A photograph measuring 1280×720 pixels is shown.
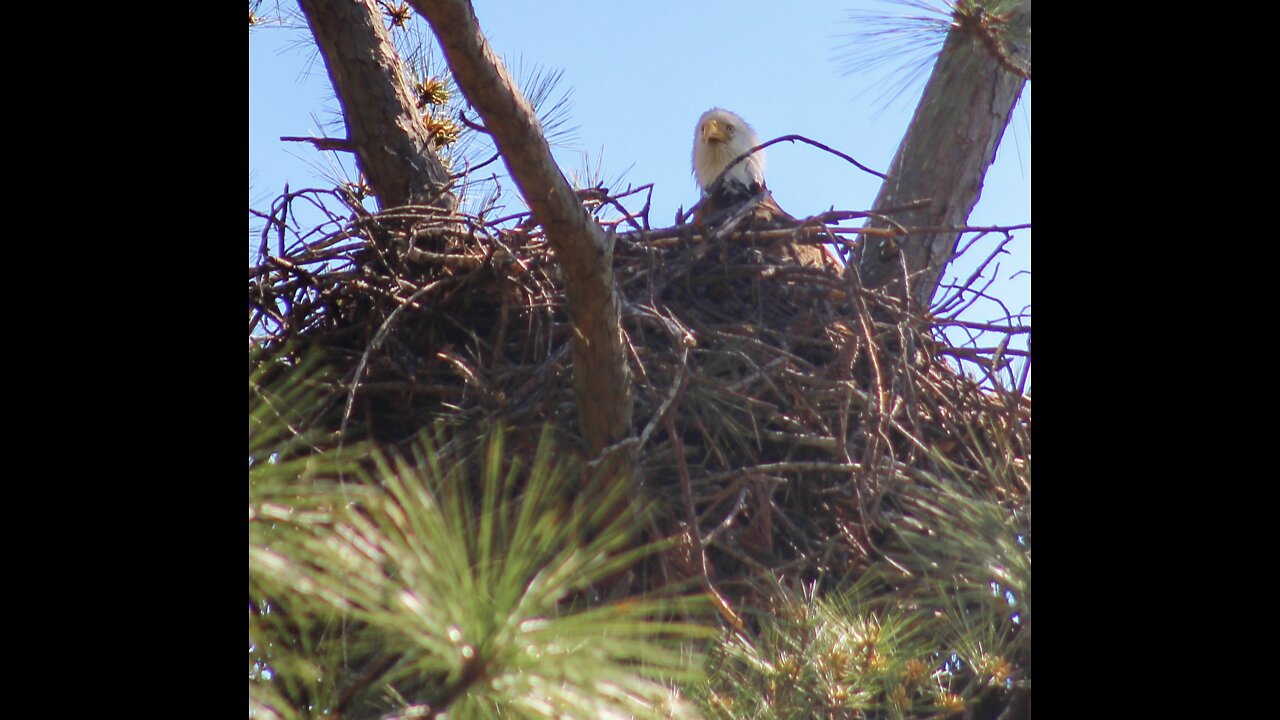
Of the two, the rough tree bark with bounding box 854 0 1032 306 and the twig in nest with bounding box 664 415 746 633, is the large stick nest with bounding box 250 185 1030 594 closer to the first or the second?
the twig in nest with bounding box 664 415 746 633

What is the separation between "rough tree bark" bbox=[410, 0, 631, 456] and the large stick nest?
277 mm

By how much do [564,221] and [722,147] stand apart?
3.34m

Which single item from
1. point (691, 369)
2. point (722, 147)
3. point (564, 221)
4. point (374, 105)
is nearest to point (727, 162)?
point (722, 147)

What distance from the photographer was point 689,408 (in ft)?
8.63

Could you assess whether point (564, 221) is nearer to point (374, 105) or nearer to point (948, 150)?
point (374, 105)

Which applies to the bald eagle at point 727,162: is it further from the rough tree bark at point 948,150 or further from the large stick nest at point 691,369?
the large stick nest at point 691,369

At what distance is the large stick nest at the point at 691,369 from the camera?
250 centimetres

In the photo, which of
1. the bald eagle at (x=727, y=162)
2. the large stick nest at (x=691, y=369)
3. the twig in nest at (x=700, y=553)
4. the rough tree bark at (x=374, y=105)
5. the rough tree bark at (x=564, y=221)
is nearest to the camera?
the rough tree bark at (x=564, y=221)

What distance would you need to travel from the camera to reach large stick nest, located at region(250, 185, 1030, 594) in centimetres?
250

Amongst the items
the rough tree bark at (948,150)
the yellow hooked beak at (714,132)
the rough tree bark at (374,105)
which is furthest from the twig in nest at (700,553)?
the yellow hooked beak at (714,132)

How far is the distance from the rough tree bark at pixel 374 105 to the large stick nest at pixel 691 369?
0.40 metres

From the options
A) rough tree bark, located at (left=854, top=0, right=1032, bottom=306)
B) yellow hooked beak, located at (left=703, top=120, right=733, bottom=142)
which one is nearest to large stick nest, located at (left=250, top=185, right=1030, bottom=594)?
rough tree bark, located at (left=854, top=0, right=1032, bottom=306)
